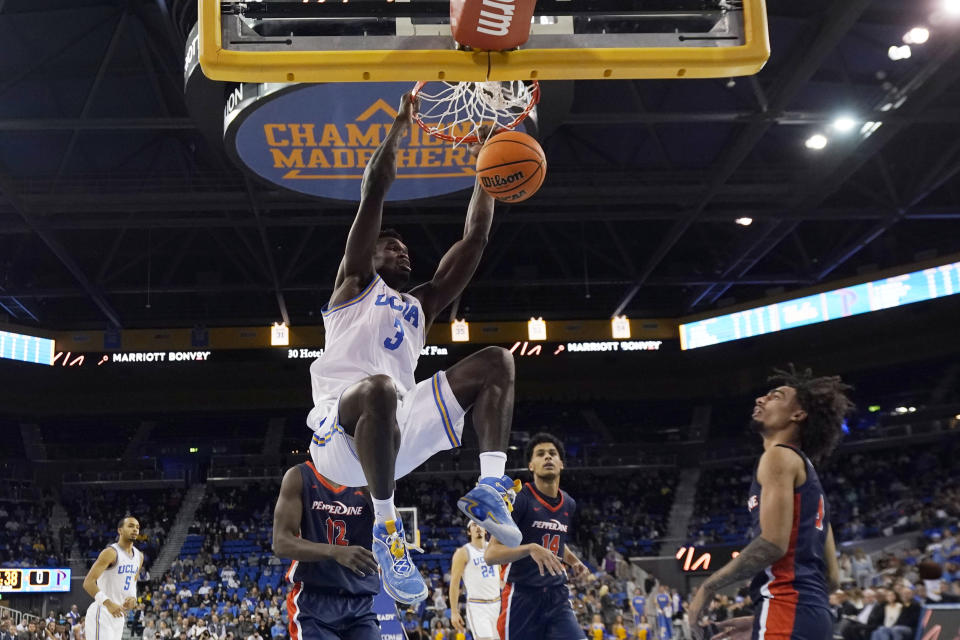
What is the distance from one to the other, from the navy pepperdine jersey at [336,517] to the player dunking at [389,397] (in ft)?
2.20

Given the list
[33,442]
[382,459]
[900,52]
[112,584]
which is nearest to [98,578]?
[112,584]

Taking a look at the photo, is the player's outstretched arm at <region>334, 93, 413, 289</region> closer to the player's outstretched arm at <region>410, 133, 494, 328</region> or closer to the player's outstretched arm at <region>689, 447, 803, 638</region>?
the player's outstretched arm at <region>410, 133, 494, 328</region>

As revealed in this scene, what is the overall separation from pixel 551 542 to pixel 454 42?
3.92 metres

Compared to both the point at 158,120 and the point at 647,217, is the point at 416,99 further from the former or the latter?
the point at 647,217

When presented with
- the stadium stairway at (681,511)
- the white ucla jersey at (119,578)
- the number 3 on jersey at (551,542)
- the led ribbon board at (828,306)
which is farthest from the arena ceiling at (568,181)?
the number 3 on jersey at (551,542)

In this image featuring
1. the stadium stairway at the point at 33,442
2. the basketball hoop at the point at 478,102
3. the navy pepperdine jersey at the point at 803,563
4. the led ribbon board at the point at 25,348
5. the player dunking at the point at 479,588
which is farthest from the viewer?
the stadium stairway at the point at 33,442

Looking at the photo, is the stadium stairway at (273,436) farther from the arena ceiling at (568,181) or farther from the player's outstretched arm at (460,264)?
the player's outstretched arm at (460,264)

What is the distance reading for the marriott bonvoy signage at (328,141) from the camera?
540 inches

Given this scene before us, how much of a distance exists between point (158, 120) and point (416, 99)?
40.6 feet

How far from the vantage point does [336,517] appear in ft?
19.0

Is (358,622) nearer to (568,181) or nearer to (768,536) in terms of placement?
(768,536)

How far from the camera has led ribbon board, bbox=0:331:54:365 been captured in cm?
2869

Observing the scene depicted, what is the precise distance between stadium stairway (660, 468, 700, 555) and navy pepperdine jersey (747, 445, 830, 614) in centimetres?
2513

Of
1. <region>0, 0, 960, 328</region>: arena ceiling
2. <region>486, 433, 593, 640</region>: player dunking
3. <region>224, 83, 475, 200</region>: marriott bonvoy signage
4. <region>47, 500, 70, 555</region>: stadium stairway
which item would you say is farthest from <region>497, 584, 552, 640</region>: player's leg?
<region>47, 500, 70, 555</region>: stadium stairway
